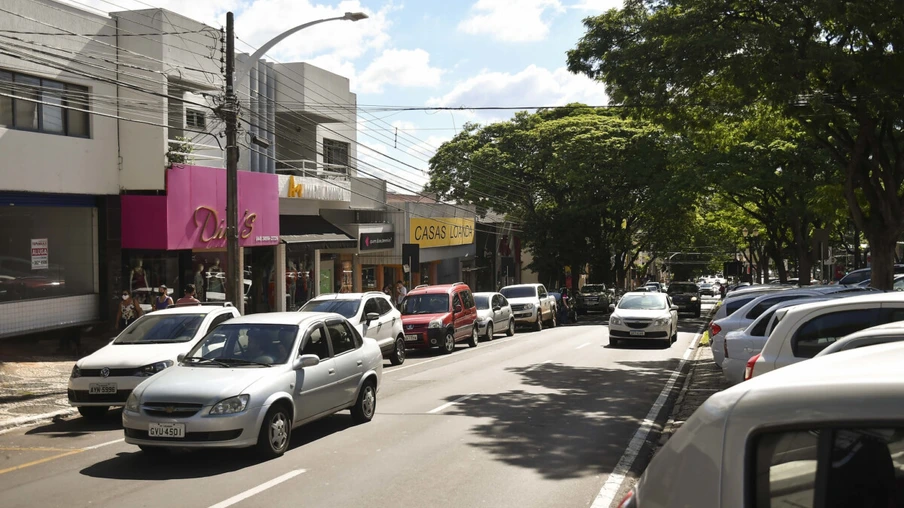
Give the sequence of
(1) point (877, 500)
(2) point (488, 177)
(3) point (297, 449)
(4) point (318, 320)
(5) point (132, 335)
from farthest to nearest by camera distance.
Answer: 1. (2) point (488, 177)
2. (5) point (132, 335)
3. (4) point (318, 320)
4. (3) point (297, 449)
5. (1) point (877, 500)

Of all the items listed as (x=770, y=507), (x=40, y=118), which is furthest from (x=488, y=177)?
(x=770, y=507)

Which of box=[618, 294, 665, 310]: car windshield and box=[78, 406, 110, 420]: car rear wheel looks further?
box=[618, 294, 665, 310]: car windshield

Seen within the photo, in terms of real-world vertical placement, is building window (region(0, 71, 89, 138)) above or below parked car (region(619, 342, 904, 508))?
above

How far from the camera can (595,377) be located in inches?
677

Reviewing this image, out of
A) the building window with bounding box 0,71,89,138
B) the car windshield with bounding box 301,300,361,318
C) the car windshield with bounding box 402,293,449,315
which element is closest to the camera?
the building window with bounding box 0,71,89,138

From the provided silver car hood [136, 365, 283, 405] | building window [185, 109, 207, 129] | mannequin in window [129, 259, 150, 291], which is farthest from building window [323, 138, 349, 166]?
silver car hood [136, 365, 283, 405]

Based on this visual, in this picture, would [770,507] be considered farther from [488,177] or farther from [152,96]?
[488,177]

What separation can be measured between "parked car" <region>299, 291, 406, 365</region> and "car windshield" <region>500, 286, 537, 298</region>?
14.3 meters

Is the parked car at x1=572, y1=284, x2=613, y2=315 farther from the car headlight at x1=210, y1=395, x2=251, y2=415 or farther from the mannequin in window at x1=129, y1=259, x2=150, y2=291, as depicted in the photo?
the car headlight at x1=210, y1=395, x2=251, y2=415

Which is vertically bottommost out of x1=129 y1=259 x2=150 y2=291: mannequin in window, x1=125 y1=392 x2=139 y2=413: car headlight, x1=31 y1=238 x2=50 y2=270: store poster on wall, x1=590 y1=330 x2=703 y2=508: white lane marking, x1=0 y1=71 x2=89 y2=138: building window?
x1=590 y1=330 x2=703 y2=508: white lane marking

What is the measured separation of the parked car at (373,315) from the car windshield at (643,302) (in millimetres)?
7736

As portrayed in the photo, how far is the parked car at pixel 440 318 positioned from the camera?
22844mm

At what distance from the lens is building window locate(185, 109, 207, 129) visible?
24519 millimetres

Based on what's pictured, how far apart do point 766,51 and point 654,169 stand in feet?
78.7
